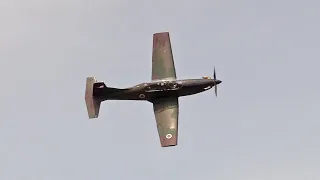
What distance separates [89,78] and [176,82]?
11039mm

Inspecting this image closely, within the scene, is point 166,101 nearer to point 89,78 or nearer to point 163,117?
point 163,117

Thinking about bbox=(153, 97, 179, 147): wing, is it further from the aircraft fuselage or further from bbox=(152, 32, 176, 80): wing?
bbox=(152, 32, 176, 80): wing

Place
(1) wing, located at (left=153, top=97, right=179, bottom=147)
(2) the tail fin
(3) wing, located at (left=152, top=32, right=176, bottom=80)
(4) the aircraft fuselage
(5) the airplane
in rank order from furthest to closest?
(3) wing, located at (left=152, top=32, right=176, bottom=80) < (4) the aircraft fuselage < (2) the tail fin < (5) the airplane < (1) wing, located at (left=153, top=97, right=179, bottom=147)

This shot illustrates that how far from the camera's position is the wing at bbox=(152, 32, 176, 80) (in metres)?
121

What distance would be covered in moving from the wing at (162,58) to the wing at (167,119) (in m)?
3.66

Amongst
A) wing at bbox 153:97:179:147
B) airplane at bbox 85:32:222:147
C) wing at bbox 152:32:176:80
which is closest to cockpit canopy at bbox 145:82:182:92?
airplane at bbox 85:32:222:147

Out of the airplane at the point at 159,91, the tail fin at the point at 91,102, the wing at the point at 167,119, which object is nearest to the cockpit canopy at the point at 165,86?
the airplane at the point at 159,91

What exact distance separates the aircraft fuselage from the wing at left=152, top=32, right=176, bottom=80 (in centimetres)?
209

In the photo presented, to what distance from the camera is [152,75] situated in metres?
122

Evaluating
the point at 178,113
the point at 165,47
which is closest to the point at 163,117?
the point at 178,113

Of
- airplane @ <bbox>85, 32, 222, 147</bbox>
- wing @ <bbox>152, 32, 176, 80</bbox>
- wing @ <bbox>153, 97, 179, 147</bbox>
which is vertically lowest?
wing @ <bbox>153, 97, 179, 147</bbox>

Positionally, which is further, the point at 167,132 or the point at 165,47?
the point at 165,47

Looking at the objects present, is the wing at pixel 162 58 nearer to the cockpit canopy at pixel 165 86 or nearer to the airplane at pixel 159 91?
the airplane at pixel 159 91

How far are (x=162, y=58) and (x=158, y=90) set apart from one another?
17.8 feet
